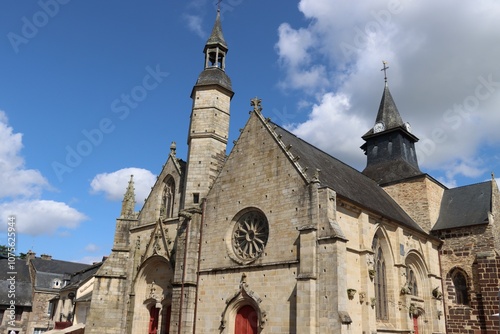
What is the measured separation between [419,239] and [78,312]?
74.2 ft

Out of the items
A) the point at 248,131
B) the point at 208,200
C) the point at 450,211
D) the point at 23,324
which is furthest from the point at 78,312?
the point at 450,211

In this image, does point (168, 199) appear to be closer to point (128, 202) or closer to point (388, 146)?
point (128, 202)

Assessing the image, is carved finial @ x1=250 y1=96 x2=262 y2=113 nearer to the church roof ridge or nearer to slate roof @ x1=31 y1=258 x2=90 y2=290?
the church roof ridge

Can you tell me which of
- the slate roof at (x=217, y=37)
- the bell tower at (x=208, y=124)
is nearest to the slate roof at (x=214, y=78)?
the bell tower at (x=208, y=124)

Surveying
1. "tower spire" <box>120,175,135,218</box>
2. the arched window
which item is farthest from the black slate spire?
the arched window

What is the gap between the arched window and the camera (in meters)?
17.0

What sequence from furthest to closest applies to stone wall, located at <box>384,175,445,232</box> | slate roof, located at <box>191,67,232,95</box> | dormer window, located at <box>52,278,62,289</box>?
dormer window, located at <box>52,278,62,289</box>, stone wall, located at <box>384,175,445,232</box>, slate roof, located at <box>191,67,232,95</box>

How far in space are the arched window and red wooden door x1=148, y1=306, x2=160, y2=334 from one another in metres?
9.78

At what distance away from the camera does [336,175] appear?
19.4 metres

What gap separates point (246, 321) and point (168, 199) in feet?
27.3

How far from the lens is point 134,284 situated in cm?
2064

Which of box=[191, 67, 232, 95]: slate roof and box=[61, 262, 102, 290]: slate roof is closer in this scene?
box=[191, 67, 232, 95]: slate roof

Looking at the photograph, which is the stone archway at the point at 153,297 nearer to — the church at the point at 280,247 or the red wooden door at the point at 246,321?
the church at the point at 280,247

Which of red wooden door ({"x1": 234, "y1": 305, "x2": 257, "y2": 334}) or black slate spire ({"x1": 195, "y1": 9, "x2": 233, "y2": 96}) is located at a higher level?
black slate spire ({"x1": 195, "y1": 9, "x2": 233, "y2": 96})
